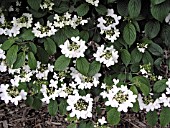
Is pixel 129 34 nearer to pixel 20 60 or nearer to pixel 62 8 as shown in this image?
pixel 62 8

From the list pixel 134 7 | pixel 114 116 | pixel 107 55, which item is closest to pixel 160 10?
pixel 134 7

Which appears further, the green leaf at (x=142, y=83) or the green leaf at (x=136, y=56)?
the green leaf at (x=136, y=56)

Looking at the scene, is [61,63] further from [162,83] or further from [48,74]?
[162,83]

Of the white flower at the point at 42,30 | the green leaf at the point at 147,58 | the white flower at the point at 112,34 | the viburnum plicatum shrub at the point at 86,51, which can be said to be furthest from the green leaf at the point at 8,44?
the green leaf at the point at 147,58

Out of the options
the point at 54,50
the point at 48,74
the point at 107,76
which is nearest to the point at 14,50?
the point at 54,50

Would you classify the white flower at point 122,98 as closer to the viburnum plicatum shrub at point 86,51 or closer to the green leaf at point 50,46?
the viburnum plicatum shrub at point 86,51

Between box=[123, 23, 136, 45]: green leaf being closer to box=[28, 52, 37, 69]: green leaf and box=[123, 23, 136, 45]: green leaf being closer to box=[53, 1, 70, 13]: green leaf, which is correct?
box=[53, 1, 70, 13]: green leaf

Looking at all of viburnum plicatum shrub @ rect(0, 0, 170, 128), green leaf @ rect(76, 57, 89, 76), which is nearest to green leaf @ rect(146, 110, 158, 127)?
viburnum plicatum shrub @ rect(0, 0, 170, 128)
